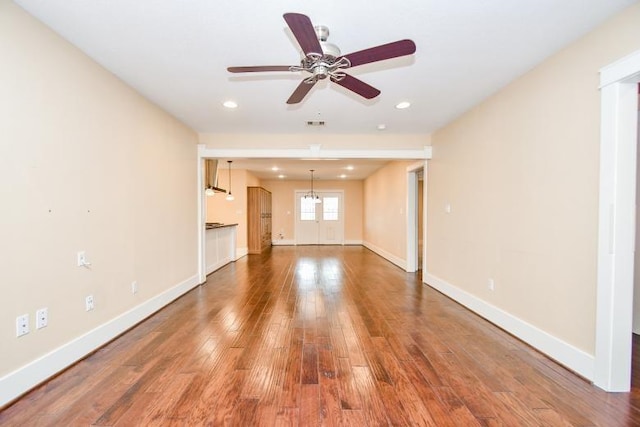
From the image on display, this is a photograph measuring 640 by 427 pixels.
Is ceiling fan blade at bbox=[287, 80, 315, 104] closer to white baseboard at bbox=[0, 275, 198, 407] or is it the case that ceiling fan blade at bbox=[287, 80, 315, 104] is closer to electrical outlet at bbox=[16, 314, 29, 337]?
electrical outlet at bbox=[16, 314, 29, 337]

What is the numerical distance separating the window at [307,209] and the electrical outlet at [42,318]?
344 inches

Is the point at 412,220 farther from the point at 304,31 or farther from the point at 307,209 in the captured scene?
the point at 307,209

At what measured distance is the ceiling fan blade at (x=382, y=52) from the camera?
1659 mm

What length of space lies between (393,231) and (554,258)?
443 cm

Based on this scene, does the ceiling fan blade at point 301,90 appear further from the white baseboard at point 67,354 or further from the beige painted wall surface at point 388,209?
the beige painted wall surface at point 388,209

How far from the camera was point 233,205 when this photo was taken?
8086mm

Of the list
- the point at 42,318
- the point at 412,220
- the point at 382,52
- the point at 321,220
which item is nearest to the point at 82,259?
the point at 42,318

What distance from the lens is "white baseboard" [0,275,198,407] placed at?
5.84 ft

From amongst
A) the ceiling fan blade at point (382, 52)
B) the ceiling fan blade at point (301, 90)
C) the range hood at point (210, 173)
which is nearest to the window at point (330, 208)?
the range hood at point (210, 173)

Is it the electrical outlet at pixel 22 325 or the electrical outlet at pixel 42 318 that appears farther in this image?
the electrical outlet at pixel 42 318


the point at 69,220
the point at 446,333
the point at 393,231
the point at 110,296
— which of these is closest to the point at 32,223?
the point at 69,220

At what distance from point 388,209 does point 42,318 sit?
6416mm

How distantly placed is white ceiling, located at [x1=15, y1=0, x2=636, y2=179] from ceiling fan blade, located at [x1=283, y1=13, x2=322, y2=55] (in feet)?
1.13

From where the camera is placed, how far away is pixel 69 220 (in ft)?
7.28
